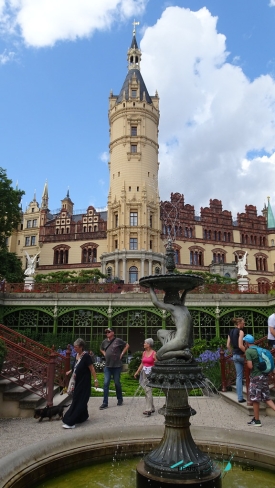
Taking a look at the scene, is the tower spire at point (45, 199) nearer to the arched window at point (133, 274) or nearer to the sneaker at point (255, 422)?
the arched window at point (133, 274)

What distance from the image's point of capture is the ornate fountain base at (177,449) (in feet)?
14.3

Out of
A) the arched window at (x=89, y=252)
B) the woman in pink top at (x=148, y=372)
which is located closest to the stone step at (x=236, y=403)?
the woman in pink top at (x=148, y=372)

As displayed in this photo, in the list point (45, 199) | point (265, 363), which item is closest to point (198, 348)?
point (265, 363)

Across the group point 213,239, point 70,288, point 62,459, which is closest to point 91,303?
point 70,288

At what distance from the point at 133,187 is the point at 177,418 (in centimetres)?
3991

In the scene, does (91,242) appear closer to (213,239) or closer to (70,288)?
(213,239)

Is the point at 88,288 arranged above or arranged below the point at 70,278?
below

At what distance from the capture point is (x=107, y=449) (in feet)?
18.5

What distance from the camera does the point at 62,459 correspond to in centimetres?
514

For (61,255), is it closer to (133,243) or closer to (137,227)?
(133,243)

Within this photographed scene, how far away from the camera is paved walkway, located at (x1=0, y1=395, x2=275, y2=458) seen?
20.6 ft

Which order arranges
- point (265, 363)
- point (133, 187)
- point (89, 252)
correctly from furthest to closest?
point (89, 252) → point (133, 187) → point (265, 363)

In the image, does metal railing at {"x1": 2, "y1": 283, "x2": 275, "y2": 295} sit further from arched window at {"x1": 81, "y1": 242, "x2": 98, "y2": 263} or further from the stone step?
→ arched window at {"x1": 81, "y1": 242, "x2": 98, "y2": 263}

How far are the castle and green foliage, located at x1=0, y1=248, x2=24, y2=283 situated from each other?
13.5m
